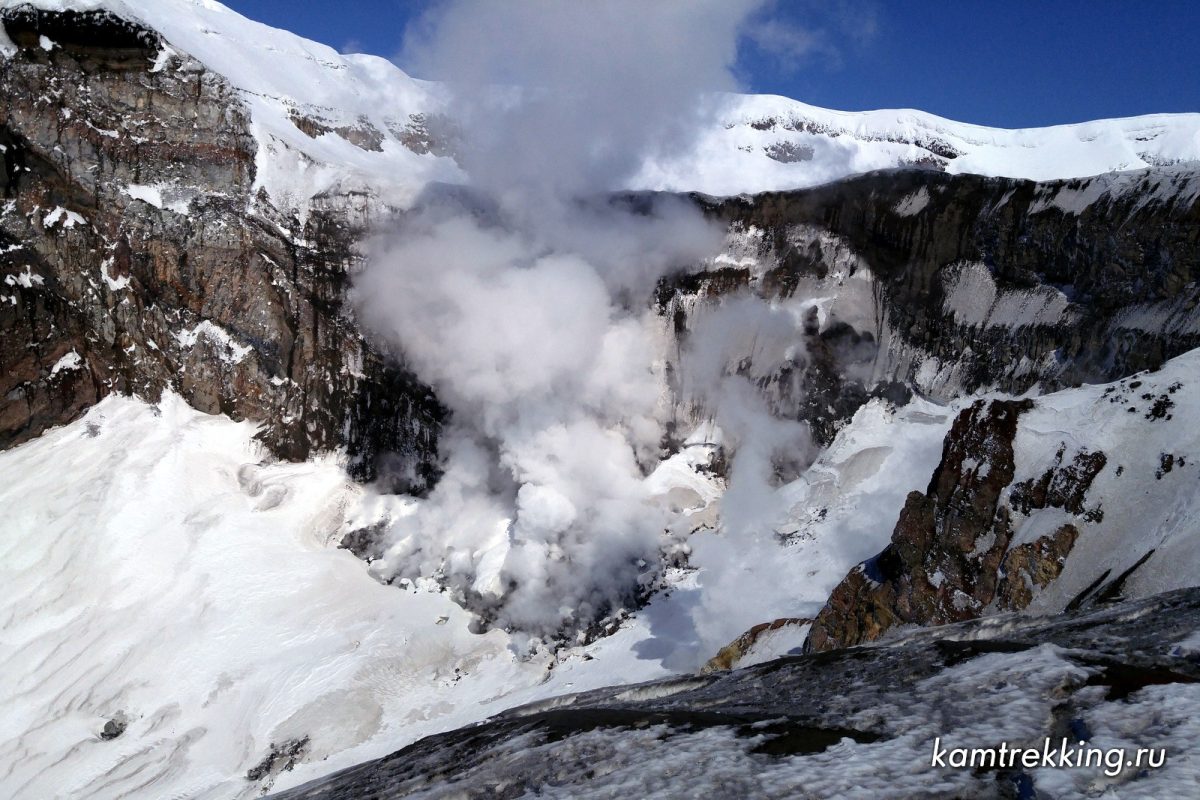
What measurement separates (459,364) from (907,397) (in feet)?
98.7

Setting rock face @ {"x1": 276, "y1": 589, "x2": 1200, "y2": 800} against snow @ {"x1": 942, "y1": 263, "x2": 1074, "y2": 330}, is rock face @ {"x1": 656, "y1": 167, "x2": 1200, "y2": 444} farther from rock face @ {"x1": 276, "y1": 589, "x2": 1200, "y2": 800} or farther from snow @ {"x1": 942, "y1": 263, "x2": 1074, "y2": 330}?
rock face @ {"x1": 276, "y1": 589, "x2": 1200, "y2": 800}

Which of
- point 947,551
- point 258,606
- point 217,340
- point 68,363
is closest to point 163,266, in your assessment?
point 217,340

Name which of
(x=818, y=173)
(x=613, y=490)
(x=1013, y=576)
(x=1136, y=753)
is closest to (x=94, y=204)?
(x=613, y=490)

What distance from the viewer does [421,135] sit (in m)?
85.4

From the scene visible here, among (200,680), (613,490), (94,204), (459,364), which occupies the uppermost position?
(94,204)

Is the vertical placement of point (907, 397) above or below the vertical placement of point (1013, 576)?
above

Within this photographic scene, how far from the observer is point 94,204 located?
2297 inches

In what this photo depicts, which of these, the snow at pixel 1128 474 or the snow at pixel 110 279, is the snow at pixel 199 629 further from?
the snow at pixel 1128 474

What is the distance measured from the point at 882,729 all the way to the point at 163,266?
61664 mm

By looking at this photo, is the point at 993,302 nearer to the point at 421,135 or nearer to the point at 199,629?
the point at 199,629

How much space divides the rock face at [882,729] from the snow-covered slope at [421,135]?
57042 millimetres

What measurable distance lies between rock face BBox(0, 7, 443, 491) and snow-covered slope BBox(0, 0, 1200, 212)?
246 cm

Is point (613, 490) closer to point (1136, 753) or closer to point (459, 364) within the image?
point (459, 364)

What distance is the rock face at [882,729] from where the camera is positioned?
703cm
